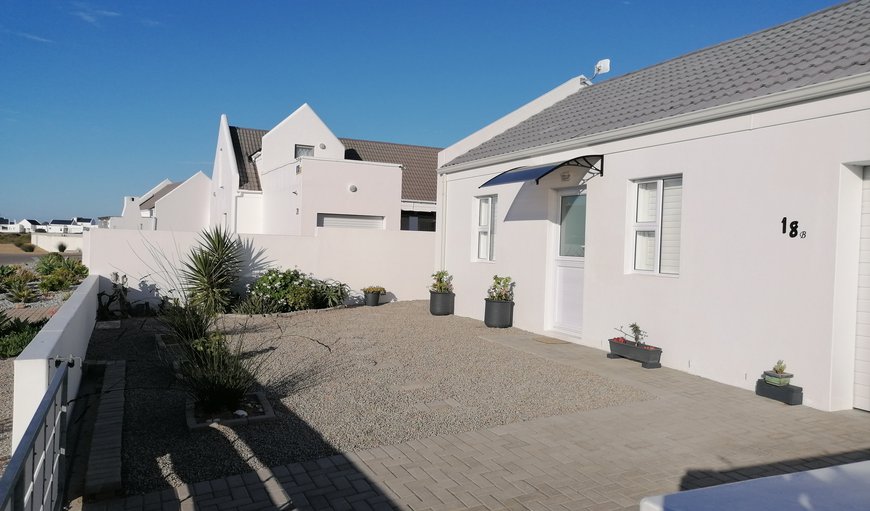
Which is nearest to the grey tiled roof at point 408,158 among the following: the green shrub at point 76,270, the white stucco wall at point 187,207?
the white stucco wall at point 187,207

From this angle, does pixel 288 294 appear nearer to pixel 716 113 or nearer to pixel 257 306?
pixel 257 306

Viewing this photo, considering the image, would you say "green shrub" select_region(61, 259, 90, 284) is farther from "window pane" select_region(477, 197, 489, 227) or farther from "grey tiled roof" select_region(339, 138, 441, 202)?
"grey tiled roof" select_region(339, 138, 441, 202)

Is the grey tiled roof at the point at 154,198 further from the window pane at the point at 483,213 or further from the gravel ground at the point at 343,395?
the gravel ground at the point at 343,395

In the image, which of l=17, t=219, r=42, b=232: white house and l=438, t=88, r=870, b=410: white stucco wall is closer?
l=438, t=88, r=870, b=410: white stucco wall

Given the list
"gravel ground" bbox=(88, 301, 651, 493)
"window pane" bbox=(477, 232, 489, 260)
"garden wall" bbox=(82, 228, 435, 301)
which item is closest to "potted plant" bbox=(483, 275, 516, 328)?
"gravel ground" bbox=(88, 301, 651, 493)

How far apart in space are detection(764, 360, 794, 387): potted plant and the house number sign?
1366 mm

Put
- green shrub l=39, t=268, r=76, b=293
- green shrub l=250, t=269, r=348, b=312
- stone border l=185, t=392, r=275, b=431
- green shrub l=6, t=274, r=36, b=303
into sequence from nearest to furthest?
stone border l=185, t=392, r=275, b=431 → green shrub l=250, t=269, r=348, b=312 → green shrub l=6, t=274, r=36, b=303 → green shrub l=39, t=268, r=76, b=293

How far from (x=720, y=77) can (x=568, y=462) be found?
6.55 metres

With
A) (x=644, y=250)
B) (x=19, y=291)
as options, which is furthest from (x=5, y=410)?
(x=19, y=291)

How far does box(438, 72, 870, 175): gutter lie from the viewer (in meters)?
6.30

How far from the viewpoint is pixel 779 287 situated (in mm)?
6883

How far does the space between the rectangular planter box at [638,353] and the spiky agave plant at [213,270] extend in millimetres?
8101

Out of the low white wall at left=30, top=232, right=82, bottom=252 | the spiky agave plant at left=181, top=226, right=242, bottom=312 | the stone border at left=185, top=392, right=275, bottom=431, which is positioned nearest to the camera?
the stone border at left=185, top=392, right=275, bottom=431

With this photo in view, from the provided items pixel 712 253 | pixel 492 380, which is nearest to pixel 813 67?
pixel 712 253
